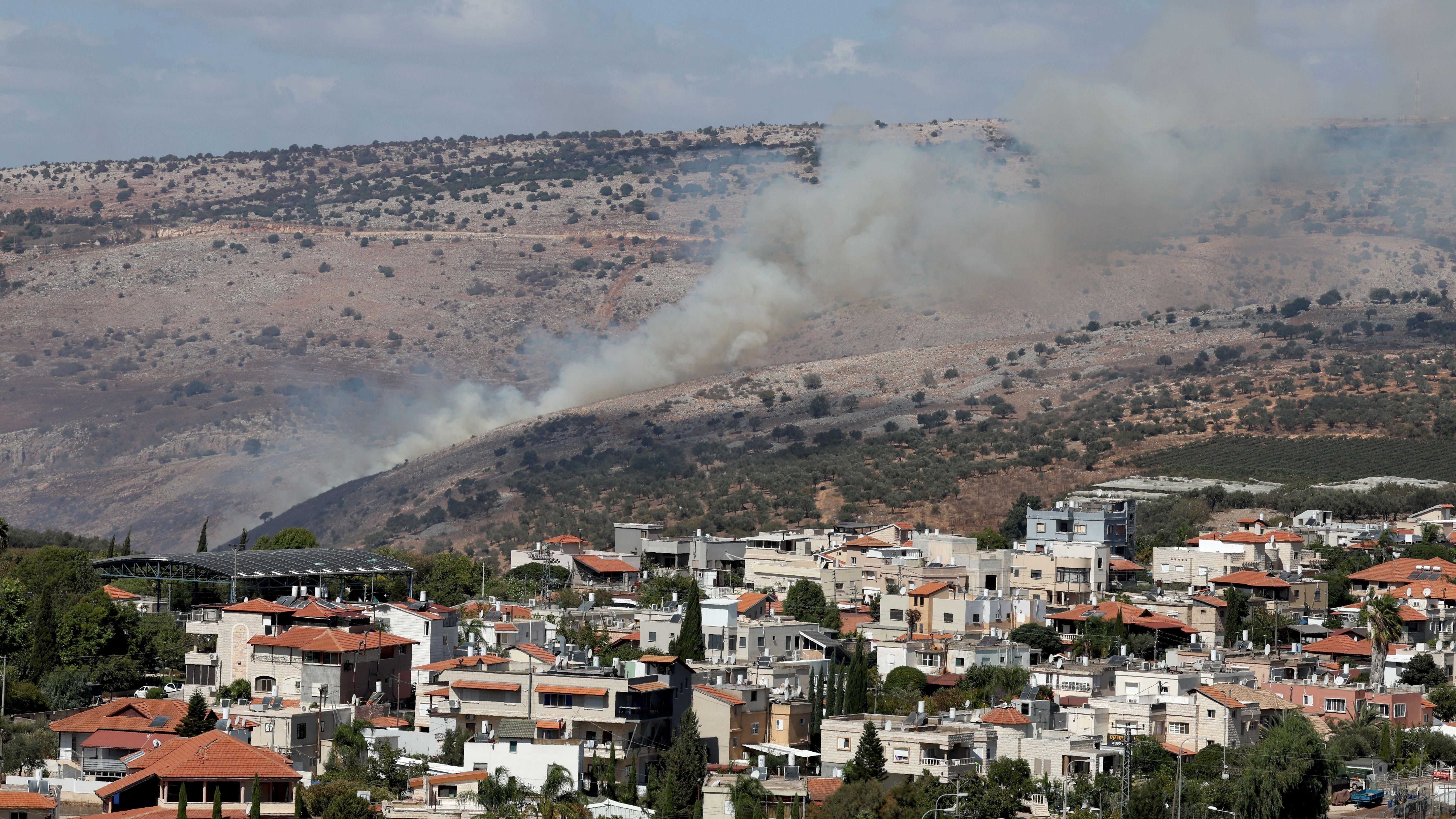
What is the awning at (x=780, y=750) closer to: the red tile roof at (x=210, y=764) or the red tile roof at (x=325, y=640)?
the red tile roof at (x=325, y=640)

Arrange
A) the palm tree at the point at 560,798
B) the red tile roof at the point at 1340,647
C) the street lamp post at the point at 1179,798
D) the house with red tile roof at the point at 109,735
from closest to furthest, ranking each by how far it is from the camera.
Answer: the palm tree at the point at 560,798, the street lamp post at the point at 1179,798, the house with red tile roof at the point at 109,735, the red tile roof at the point at 1340,647

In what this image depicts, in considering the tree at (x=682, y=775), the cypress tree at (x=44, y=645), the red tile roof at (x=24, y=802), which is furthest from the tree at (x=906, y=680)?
the red tile roof at (x=24, y=802)

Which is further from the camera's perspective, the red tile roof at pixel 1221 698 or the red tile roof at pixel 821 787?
the red tile roof at pixel 1221 698

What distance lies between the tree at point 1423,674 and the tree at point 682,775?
23.8 meters

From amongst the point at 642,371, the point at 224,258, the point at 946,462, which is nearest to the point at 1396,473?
the point at 946,462

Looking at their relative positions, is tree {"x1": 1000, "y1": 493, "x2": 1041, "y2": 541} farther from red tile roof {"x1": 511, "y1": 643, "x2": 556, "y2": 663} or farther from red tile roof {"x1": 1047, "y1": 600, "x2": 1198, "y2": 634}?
red tile roof {"x1": 511, "y1": 643, "x2": 556, "y2": 663}

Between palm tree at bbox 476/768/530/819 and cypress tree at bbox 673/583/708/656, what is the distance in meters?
11.5

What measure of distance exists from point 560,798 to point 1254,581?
35.9m

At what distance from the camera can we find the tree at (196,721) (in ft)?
161

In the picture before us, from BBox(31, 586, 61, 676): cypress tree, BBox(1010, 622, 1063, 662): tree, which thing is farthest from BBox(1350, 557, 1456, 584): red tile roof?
BBox(31, 586, 61, 676): cypress tree

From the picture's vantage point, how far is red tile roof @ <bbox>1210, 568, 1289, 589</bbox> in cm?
7412

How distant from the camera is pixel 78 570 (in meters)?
70.8

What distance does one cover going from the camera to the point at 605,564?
84.9 m

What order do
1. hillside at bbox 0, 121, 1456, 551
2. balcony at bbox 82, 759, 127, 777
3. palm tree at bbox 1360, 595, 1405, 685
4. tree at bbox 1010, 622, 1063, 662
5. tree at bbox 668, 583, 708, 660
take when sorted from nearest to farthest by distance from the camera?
balcony at bbox 82, 759, 127, 777 → tree at bbox 668, 583, 708, 660 → palm tree at bbox 1360, 595, 1405, 685 → tree at bbox 1010, 622, 1063, 662 → hillside at bbox 0, 121, 1456, 551
